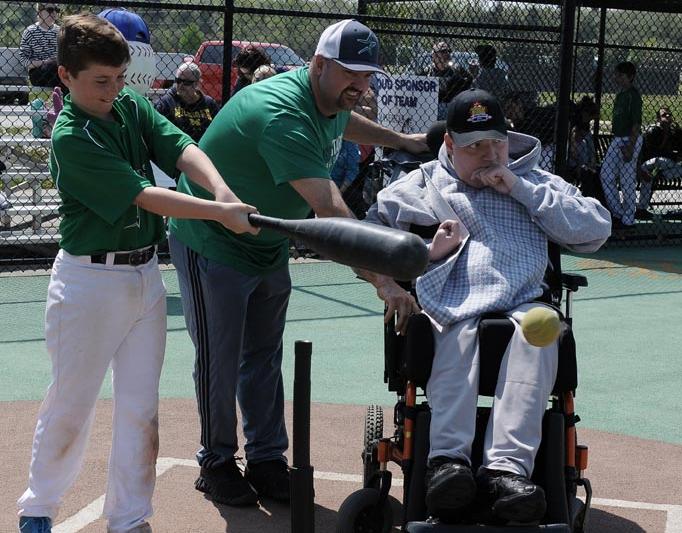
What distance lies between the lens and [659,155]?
48.5 feet

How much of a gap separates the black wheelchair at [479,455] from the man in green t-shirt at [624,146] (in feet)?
31.8

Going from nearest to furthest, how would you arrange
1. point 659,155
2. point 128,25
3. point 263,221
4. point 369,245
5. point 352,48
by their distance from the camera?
point 369,245
point 263,221
point 352,48
point 128,25
point 659,155

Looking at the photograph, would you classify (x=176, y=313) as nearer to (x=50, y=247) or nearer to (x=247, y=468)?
(x=50, y=247)

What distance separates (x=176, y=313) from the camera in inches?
337

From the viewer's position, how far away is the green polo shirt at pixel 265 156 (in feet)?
13.8

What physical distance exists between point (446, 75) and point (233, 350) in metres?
7.94

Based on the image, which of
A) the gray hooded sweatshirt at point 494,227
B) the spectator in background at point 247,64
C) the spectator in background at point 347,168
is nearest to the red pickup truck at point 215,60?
the spectator in background at point 247,64

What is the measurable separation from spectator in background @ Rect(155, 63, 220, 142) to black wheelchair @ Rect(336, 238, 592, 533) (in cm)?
617

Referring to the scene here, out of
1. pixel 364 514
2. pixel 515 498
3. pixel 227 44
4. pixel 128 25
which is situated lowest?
pixel 364 514

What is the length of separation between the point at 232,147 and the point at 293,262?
6.40 metres

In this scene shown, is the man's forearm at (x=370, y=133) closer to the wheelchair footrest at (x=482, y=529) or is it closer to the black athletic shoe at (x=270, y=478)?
the black athletic shoe at (x=270, y=478)

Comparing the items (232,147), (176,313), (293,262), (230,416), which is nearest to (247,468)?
(230,416)

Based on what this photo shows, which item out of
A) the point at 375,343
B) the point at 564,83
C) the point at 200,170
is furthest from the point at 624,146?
the point at 200,170

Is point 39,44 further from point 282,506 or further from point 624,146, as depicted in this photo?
point 282,506
